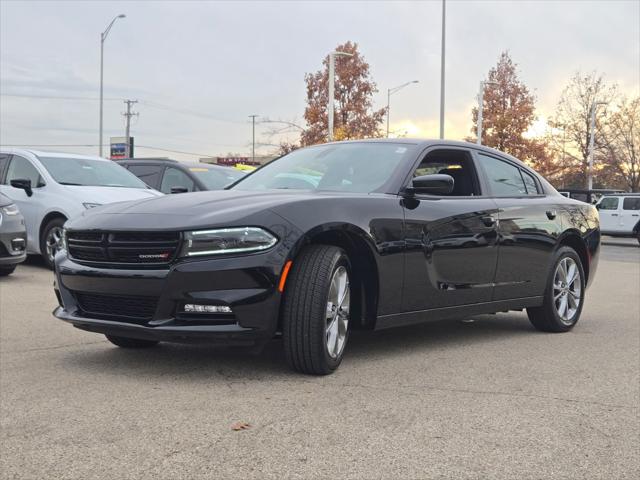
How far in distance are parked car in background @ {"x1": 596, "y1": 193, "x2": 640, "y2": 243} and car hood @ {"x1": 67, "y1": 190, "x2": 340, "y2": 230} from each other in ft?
81.1

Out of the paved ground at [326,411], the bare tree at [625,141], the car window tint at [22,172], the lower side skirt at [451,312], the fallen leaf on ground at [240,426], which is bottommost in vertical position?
the paved ground at [326,411]

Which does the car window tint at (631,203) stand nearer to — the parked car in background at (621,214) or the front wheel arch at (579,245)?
the parked car in background at (621,214)

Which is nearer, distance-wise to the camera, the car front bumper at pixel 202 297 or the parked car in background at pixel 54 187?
the car front bumper at pixel 202 297

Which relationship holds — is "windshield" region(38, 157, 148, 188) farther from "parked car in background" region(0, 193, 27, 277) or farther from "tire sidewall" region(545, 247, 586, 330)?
"tire sidewall" region(545, 247, 586, 330)

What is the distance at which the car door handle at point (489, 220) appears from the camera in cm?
623

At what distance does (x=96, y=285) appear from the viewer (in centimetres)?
483

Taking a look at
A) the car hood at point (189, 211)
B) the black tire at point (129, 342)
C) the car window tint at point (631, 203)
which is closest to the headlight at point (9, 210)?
the black tire at point (129, 342)

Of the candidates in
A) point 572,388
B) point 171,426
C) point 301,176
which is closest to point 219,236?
point 171,426

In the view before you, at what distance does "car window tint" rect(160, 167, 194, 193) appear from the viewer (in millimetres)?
13484

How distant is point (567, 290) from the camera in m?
7.34

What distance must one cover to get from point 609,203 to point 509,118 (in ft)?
59.4

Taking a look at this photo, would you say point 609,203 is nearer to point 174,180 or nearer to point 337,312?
point 174,180

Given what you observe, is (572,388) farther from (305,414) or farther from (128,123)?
(128,123)

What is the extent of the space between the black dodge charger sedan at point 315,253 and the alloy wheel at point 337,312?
1cm
